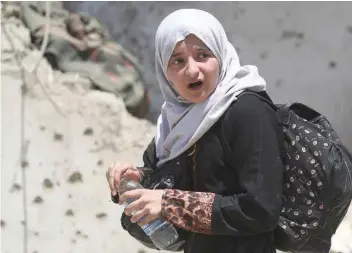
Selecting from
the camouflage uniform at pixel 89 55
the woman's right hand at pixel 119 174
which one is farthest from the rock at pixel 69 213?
the woman's right hand at pixel 119 174

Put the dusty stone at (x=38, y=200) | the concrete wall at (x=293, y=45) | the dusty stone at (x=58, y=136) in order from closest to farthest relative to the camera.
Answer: the dusty stone at (x=38, y=200), the dusty stone at (x=58, y=136), the concrete wall at (x=293, y=45)

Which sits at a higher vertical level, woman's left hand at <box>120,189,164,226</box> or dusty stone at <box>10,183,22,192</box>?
woman's left hand at <box>120,189,164,226</box>

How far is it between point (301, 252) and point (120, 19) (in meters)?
3.01

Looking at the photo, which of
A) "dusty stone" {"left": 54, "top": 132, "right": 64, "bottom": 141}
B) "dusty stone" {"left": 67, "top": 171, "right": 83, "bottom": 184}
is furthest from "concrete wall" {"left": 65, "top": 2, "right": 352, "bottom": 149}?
"dusty stone" {"left": 67, "top": 171, "right": 83, "bottom": 184}

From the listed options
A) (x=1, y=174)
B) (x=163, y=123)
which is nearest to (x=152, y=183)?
(x=163, y=123)

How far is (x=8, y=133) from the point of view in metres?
2.98

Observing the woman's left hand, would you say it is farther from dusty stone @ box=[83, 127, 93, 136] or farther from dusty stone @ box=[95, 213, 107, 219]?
dusty stone @ box=[83, 127, 93, 136]

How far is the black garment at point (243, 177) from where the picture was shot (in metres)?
1.07

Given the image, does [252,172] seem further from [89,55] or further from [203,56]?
[89,55]

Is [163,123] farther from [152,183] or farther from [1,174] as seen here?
[1,174]

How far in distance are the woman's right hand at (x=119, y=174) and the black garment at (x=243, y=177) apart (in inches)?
6.0

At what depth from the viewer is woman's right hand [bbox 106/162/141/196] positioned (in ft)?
4.13

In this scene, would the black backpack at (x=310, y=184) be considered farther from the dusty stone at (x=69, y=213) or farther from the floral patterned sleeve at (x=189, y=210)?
the dusty stone at (x=69, y=213)

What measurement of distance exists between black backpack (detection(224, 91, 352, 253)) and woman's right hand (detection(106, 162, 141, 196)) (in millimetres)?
239
